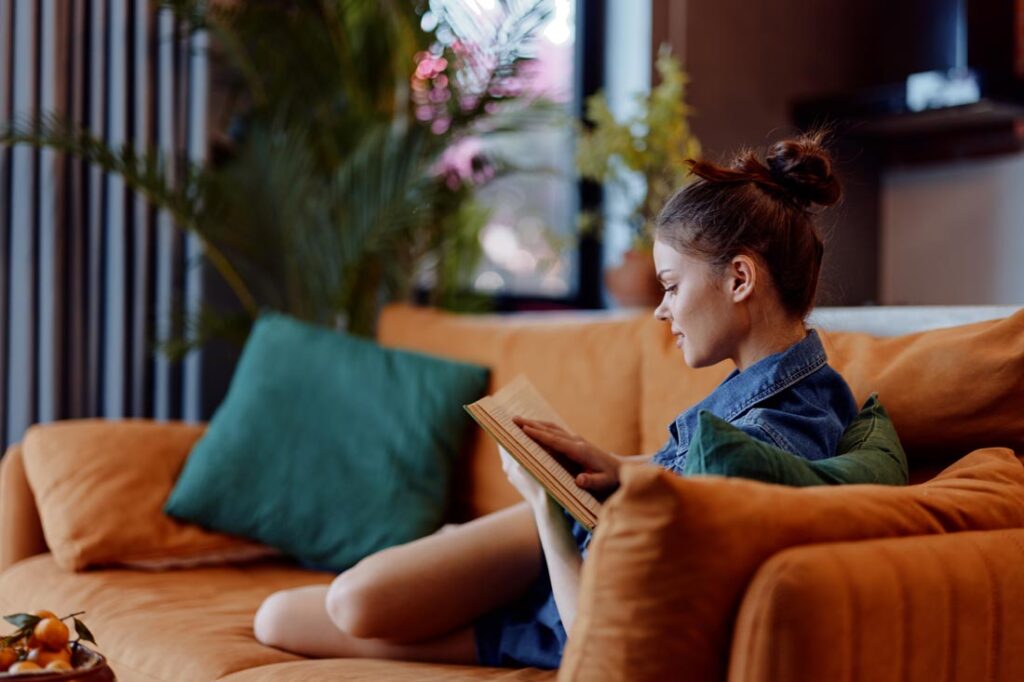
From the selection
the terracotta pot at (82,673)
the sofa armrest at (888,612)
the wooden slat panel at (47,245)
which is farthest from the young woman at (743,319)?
the wooden slat panel at (47,245)

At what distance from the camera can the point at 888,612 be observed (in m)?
0.98

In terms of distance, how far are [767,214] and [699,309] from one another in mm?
130

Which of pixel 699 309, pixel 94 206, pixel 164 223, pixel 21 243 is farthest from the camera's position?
pixel 164 223

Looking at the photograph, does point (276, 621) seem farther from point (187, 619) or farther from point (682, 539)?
point (682, 539)

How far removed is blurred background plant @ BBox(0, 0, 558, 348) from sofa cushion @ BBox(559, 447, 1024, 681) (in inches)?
70.6

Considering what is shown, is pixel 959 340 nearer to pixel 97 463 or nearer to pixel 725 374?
pixel 725 374

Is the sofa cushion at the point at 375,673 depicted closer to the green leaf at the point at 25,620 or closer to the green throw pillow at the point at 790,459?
the green leaf at the point at 25,620

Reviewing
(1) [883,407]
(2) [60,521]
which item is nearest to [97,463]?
(2) [60,521]

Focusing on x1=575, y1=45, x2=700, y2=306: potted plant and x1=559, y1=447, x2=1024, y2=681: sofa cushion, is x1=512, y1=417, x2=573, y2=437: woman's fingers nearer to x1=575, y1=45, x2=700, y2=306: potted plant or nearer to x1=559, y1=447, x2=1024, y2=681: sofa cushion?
x1=559, y1=447, x2=1024, y2=681: sofa cushion

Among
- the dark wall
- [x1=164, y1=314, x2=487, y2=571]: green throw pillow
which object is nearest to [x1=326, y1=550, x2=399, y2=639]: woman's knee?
[x1=164, y1=314, x2=487, y2=571]: green throw pillow

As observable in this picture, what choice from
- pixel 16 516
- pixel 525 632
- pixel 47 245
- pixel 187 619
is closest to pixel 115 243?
pixel 47 245

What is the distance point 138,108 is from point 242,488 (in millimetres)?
1179

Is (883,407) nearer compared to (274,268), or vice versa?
(883,407)

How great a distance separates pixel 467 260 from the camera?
11.3 ft
